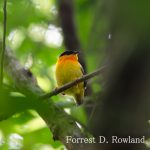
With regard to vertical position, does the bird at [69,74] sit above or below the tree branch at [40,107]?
above

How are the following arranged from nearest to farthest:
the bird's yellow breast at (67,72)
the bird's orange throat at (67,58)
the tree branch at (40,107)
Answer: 1. the tree branch at (40,107)
2. the bird's yellow breast at (67,72)
3. the bird's orange throat at (67,58)

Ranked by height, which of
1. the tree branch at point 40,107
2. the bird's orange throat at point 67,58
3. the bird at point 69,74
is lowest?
the tree branch at point 40,107

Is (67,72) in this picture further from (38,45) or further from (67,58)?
(38,45)

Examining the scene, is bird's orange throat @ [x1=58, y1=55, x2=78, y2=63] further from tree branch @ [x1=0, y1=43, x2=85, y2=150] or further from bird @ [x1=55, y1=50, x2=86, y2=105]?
tree branch @ [x1=0, y1=43, x2=85, y2=150]

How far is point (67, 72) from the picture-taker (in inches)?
239

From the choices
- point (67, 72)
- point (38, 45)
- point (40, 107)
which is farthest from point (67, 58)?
point (40, 107)

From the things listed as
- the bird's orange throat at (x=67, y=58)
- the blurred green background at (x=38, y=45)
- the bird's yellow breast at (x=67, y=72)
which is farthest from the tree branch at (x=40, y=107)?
the bird's orange throat at (x=67, y=58)

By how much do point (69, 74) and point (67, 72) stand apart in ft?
0.21

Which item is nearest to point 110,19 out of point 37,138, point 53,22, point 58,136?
point 58,136

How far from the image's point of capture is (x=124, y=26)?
2.19 feet

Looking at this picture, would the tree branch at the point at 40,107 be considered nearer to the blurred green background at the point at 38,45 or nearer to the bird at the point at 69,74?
the blurred green background at the point at 38,45

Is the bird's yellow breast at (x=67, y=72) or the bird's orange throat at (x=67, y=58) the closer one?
the bird's yellow breast at (x=67, y=72)

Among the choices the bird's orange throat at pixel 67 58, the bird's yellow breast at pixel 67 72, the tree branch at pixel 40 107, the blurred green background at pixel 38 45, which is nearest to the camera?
the tree branch at pixel 40 107

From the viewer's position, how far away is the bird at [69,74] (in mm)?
5891
